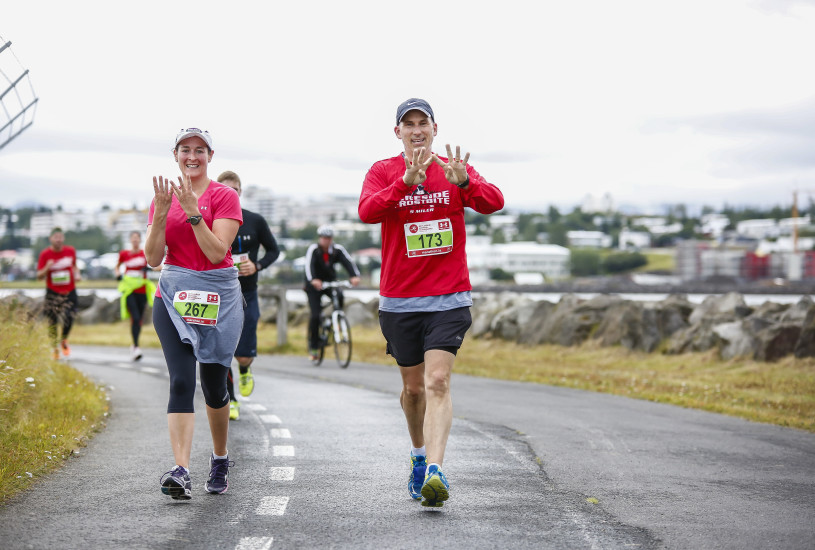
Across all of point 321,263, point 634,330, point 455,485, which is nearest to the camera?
point 455,485

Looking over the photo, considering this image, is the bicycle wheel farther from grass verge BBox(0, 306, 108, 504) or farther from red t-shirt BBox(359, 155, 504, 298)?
red t-shirt BBox(359, 155, 504, 298)

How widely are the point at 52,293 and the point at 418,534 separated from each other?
13.2m

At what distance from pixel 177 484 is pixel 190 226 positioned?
147cm

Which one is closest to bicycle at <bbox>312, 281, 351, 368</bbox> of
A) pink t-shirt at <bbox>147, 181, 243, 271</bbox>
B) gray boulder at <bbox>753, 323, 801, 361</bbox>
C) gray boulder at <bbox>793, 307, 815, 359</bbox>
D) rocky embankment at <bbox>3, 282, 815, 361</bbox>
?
rocky embankment at <bbox>3, 282, 815, 361</bbox>

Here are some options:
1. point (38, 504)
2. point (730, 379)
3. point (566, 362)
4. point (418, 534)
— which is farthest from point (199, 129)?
point (566, 362)

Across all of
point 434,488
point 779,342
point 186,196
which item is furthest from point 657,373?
point 186,196

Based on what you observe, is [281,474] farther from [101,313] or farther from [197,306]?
[101,313]

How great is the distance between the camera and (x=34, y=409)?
9.18 m

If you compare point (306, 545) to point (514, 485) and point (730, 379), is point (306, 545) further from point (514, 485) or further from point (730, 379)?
point (730, 379)

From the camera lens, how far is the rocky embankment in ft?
55.5

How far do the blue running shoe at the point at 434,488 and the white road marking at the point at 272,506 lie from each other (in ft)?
2.57

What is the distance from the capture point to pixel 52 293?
56.0ft

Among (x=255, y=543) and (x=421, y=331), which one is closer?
(x=255, y=543)

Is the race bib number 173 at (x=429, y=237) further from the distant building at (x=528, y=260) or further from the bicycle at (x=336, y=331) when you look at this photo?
the distant building at (x=528, y=260)
